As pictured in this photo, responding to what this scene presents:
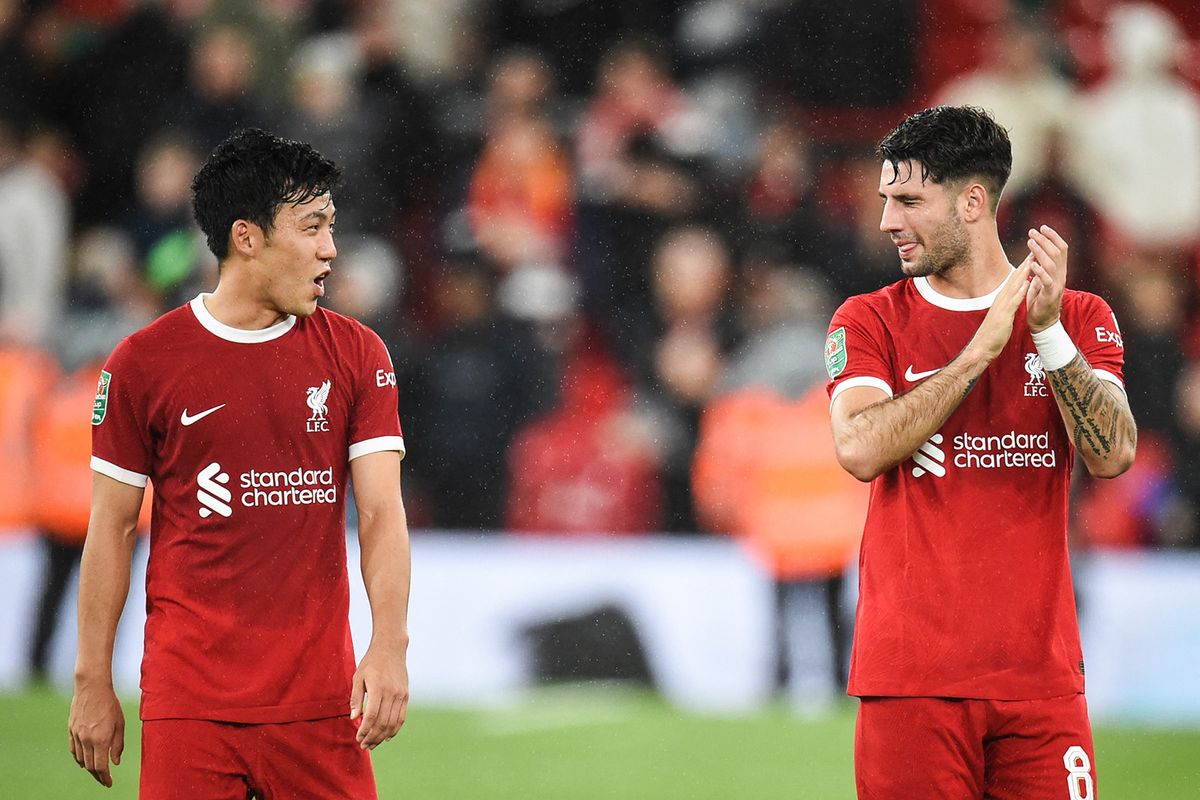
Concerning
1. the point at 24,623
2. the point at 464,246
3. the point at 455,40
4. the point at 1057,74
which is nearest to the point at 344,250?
the point at 464,246

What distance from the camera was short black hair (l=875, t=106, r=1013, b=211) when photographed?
12.4 feet

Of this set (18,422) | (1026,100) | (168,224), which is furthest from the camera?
(1026,100)

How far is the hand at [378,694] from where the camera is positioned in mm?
3498

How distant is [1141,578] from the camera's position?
855 cm

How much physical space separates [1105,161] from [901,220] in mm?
7355

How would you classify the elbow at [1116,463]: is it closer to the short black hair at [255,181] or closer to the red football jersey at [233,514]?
the red football jersey at [233,514]

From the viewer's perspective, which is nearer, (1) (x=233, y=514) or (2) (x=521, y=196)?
(1) (x=233, y=514)

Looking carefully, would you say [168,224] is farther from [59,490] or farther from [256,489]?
[256,489]

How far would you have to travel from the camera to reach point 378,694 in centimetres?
349

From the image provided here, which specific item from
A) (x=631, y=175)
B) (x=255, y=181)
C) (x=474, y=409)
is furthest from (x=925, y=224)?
(x=631, y=175)

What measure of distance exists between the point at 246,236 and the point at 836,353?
4.58 ft

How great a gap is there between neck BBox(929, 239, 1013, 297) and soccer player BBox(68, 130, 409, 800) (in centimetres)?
137

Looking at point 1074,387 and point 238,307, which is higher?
point 238,307

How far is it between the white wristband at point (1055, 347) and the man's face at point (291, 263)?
1.60 metres
